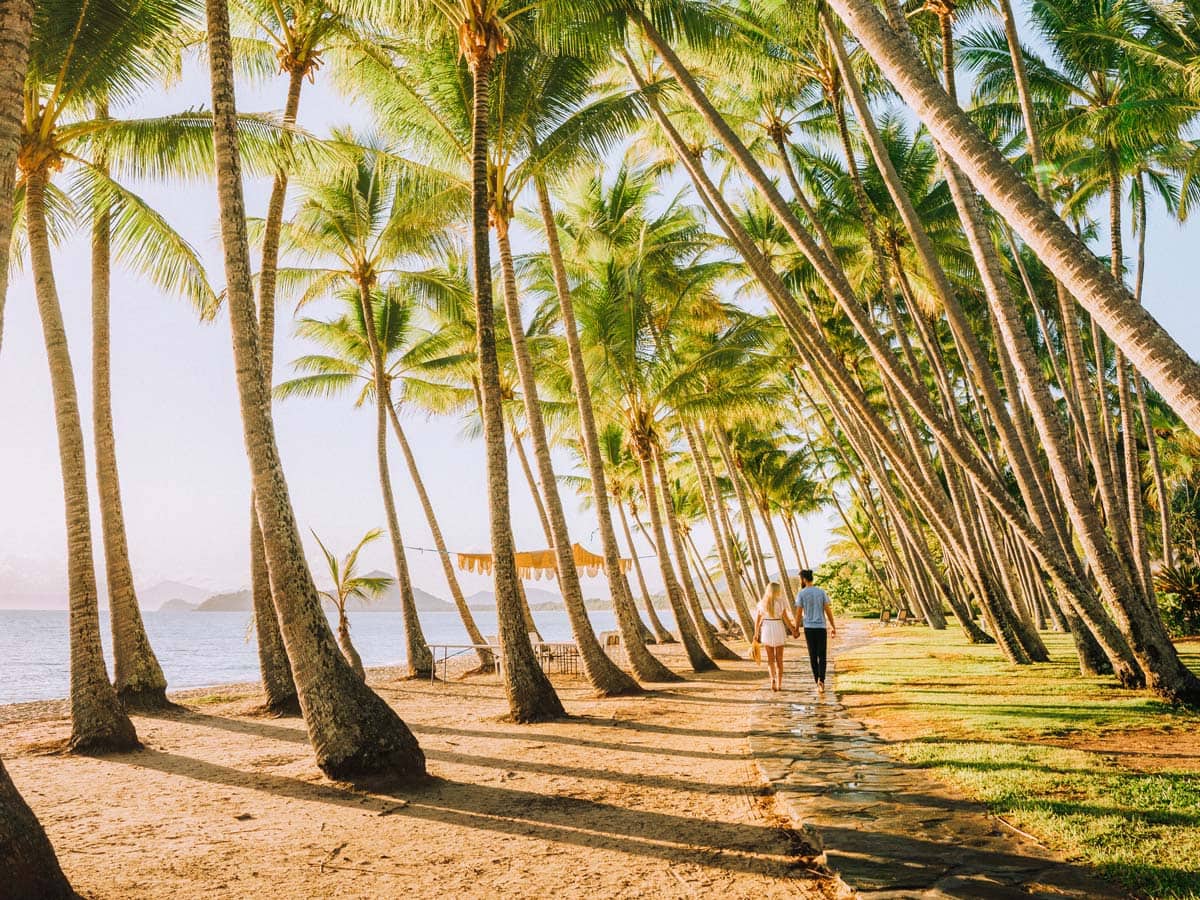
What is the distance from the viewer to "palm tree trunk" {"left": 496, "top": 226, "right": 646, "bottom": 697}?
9.97 metres

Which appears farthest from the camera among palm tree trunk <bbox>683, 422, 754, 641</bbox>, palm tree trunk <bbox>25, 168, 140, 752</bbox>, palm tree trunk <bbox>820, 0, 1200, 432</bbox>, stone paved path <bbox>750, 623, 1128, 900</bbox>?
palm tree trunk <bbox>683, 422, 754, 641</bbox>

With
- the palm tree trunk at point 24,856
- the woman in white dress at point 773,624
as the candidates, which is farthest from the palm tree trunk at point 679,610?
the palm tree trunk at point 24,856

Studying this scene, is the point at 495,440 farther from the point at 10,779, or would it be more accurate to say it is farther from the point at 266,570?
the point at 10,779

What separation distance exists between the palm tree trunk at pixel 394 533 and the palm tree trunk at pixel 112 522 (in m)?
5.42

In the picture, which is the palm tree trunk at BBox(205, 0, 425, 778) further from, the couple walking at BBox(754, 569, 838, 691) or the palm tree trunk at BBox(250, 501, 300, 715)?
the couple walking at BBox(754, 569, 838, 691)

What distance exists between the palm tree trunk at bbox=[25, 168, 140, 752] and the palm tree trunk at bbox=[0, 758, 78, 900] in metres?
4.76

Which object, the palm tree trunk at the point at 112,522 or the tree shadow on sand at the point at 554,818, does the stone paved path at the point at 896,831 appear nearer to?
the tree shadow on sand at the point at 554,818

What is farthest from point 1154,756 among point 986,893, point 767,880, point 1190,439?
point 1190,439

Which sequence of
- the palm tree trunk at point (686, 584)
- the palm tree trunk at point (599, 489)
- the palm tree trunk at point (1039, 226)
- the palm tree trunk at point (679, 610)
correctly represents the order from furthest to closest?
1. the palm tree trunk at point (686, 584)
2. the palm tree trunk at point (679, 610)
3. the palm tree trunk at point (599, 489)
4. the palm tree trunk at point (1039, 226)

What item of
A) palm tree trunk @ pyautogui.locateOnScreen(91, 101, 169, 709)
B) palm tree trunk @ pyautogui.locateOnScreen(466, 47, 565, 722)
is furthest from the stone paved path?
palm tree trunk @ pyautogui.locateOnScreen(91, 101, 169, 709)

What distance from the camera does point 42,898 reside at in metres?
3.26

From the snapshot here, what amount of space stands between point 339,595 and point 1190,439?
28.9 meters

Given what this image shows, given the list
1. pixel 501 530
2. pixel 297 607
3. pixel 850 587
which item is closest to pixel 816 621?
pixel 501 530

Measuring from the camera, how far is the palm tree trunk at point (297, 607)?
5551 millimetres
